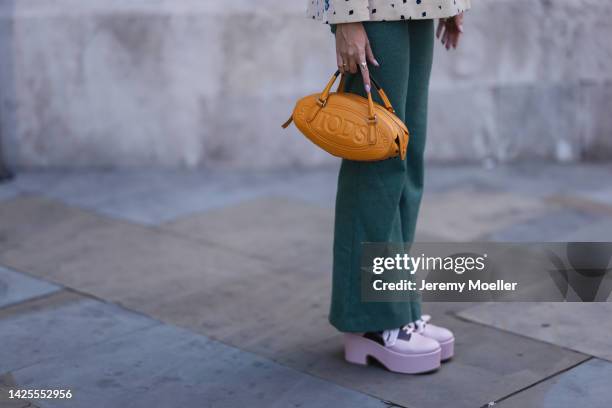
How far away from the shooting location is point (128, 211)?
17.2ft

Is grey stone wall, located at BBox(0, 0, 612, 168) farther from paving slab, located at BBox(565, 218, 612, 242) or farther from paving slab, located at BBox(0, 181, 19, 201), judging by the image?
paving slab, located at BBox(565, 218, 612, 242)

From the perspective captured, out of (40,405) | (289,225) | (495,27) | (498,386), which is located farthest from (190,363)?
(495,27)

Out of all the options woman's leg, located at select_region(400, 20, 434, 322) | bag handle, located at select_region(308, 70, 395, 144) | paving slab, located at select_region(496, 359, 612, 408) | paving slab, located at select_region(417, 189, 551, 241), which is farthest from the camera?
paving slab, located at select_region(417, 189, 551, 241)

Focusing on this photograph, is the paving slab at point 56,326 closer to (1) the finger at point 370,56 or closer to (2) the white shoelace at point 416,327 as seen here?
(2) the white shoelace at point 416,327

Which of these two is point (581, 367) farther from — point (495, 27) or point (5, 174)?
point (5, 174)

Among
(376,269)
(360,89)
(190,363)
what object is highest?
(360,89)

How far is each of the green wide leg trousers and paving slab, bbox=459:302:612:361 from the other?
0.51m

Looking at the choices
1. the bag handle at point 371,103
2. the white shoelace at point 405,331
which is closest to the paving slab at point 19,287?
the white shoelace at point 405,331

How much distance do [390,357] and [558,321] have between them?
2.66 ft

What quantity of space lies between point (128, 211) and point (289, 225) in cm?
87

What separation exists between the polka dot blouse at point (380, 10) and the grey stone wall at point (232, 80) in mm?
2776

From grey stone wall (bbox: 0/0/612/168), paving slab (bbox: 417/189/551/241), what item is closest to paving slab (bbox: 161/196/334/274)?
paving slab (bbox: 417/189/551/241)

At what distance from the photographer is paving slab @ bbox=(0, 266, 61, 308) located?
4023 mm

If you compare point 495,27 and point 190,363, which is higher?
point 495,27
